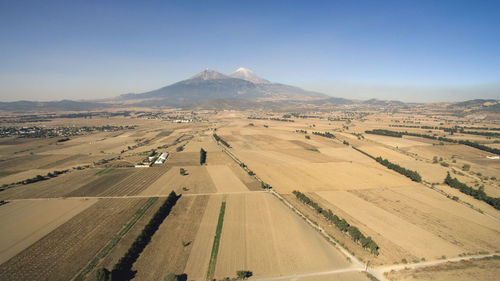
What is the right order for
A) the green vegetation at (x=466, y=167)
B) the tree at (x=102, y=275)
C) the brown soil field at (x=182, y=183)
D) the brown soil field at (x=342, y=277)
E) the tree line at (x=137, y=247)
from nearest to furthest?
1. the tree at (x=102, y=275)
2. the tree line at (x=137, y=247)
3. the brown soil field at (x=342, y=277)
4. the brown soil field at (x=182, y=183)
5. the green vegetation at (x=466, y=167)

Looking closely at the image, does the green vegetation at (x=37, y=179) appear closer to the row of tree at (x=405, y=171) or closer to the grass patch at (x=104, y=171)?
the grass patch at (x=104, y=171)

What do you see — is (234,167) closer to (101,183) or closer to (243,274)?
(101,183)

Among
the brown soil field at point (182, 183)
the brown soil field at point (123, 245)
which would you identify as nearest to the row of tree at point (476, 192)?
the brown soil field at point (182, 183)

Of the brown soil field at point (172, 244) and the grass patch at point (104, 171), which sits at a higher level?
the grass patch at point (104, 171)

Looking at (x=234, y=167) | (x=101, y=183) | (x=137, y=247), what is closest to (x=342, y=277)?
(x=137, y=247)

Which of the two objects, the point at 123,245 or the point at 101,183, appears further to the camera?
the point at 101,183

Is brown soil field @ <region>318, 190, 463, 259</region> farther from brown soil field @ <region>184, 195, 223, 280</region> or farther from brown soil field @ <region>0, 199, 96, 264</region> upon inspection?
brown soil field @ <region>0, 199, 96, 264</region>
